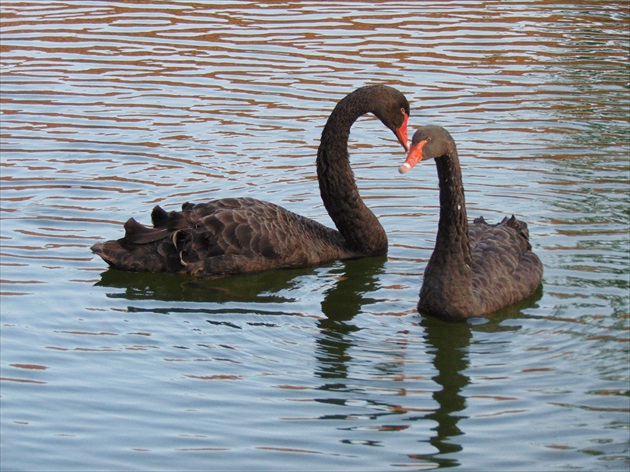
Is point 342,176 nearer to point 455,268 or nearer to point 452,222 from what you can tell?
point 452,222

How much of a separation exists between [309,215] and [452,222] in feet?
8.74

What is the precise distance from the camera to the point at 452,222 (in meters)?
8.04

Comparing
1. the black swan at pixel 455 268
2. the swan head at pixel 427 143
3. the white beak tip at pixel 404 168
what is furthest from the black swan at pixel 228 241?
the white beak tip at pixel 404 168

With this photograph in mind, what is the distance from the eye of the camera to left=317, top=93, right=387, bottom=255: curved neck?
963cm

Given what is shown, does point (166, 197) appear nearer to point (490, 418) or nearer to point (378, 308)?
point (378, 308)

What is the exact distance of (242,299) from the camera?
8.66 meters

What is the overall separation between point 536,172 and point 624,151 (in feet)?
3.14

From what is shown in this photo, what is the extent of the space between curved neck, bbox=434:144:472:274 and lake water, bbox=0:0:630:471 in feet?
1.42

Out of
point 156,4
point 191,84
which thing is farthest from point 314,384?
point 156,4

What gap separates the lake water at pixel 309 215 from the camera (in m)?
6.51

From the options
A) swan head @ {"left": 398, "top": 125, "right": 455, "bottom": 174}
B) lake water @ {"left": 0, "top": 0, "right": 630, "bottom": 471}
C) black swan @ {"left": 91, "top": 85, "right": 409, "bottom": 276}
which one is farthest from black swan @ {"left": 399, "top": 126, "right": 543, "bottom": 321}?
black swan @ {"left": 91, "top": 85, "right": 409, "bottom": 276}

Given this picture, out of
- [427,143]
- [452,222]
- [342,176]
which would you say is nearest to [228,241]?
[342,176]

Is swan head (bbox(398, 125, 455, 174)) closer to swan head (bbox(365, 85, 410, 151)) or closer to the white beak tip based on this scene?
the white beak tip

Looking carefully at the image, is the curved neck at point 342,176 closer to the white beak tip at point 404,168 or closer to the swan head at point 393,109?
the swan head at point 393,109
